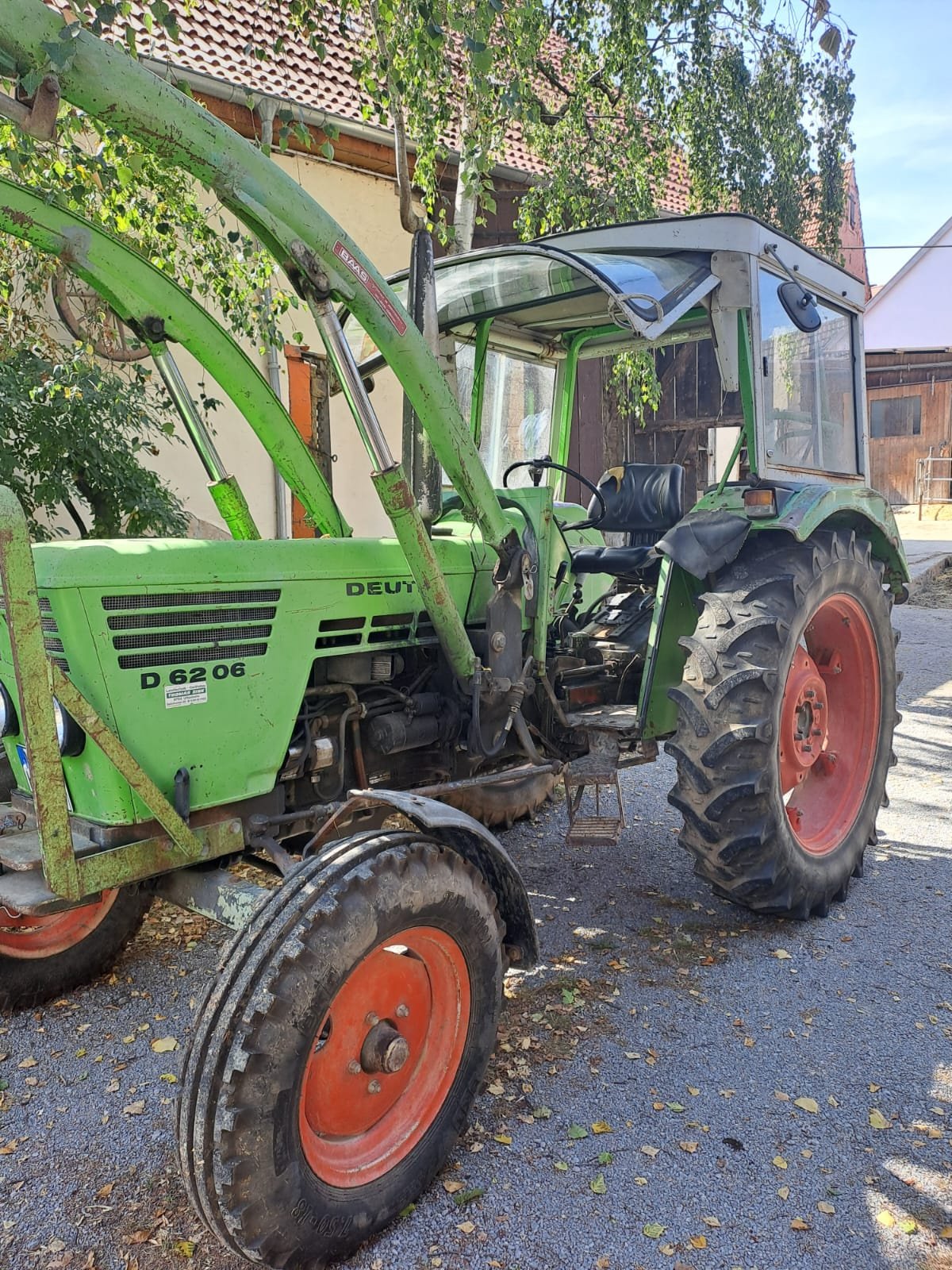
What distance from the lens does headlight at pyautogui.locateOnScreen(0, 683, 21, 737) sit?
7.48 ft

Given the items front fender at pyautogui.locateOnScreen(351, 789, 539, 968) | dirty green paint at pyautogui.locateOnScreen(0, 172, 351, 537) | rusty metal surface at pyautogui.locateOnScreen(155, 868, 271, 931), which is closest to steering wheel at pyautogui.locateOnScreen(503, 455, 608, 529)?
dirty green paint at pyautogui.locateOnScreen(0, 172, 351, 537)

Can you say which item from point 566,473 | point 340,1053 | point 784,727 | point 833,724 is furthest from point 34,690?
point 833,724

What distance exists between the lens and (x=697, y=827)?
3092 millimetres

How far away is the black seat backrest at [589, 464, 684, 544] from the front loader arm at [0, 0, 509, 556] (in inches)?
63.5

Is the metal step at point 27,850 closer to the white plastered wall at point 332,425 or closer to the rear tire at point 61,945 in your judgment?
the rear tire at point 61,945

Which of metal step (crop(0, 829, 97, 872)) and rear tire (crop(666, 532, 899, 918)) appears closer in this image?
metal step (crop(0, 829, 97, 872))

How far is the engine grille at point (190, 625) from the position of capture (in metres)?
2.12

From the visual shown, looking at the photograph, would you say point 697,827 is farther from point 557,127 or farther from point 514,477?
point 557,127

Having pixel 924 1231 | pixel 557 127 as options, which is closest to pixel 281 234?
pixel 924 1231

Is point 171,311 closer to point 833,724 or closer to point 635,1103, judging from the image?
point 635,1103

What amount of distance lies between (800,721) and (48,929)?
105 inches

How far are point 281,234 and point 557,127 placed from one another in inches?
229

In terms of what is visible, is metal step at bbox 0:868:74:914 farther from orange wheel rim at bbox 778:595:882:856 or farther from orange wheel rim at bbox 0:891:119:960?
orange wheel rim at bbox 778:595:882:856

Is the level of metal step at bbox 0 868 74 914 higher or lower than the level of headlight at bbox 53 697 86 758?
lower
